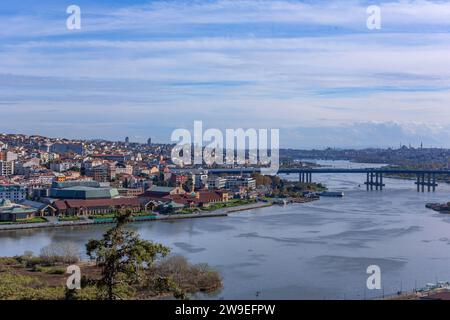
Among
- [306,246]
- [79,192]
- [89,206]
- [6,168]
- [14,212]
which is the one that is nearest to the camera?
[306,246]

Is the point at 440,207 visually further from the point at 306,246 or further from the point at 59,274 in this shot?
the point at 59,274

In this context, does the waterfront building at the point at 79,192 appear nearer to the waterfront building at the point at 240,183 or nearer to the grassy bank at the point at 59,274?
the waterfront building at the point at 240,183

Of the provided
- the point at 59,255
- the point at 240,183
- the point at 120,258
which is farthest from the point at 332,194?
the point at 120,258

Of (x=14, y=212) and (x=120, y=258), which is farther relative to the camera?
(x=14, y=212)

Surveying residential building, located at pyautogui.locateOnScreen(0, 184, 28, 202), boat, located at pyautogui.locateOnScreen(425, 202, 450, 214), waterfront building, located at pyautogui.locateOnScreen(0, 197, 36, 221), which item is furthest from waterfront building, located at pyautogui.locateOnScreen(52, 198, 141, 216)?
boat, located at pyautogui.locateOnScreen(425, 202, 450, 214)
